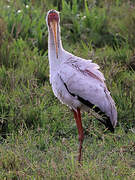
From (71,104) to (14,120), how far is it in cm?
74

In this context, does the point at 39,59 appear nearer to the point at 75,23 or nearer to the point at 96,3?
the point at 75,23

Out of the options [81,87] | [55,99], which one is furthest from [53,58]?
[55,99]

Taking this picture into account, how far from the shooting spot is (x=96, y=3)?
8.38m

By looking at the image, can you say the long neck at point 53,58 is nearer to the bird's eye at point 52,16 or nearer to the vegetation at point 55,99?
the bird's eye at point 52,16

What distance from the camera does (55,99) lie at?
5.46 metres

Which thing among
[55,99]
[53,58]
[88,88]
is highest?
[53,58]

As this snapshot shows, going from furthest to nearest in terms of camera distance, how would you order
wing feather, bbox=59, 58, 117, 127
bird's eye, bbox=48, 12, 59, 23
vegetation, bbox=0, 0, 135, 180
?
bird's eye, bbox=48, 12, 59, 23 → wing feather, bbox=59, 58, 117, 127 → vegetation, bbox=0, 0, 135, 180

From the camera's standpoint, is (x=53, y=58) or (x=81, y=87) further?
(x=53, y=58)

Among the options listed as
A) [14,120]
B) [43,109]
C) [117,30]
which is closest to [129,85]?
[43,109]

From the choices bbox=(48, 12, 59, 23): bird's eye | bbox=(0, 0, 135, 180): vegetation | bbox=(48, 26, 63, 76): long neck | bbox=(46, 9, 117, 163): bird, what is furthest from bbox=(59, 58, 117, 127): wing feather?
bbox=(48, 12, 59, 23): bird's eye

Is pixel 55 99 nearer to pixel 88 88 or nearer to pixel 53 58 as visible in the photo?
pixel 53 58

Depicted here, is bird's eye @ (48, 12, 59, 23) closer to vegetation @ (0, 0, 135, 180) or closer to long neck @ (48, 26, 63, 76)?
long neck @ (48, 26, 63, 76)

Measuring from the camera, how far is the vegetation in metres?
4.03

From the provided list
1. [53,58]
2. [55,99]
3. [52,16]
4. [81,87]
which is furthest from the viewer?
[55,99]
